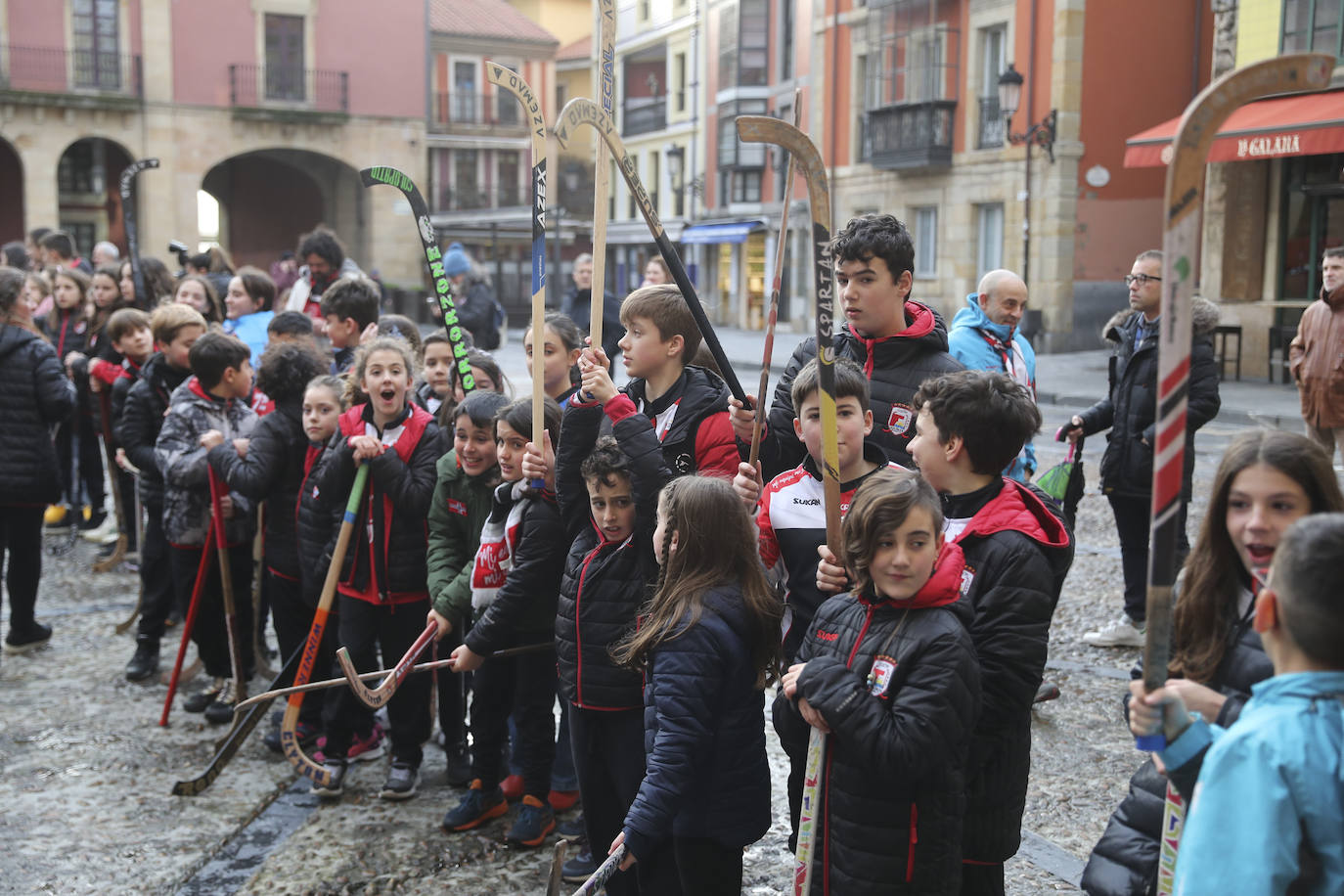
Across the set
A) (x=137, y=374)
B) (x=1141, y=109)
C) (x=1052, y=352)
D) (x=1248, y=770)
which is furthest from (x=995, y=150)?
(x=1248, y=770)

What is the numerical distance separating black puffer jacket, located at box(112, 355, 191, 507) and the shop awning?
1191 inches

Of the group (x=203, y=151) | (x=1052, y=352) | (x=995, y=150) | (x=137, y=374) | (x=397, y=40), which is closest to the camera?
(x=137, y=374)

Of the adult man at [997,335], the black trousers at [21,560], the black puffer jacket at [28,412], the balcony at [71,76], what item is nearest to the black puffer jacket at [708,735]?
the adult man at [997,335]

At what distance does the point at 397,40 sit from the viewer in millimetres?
38406

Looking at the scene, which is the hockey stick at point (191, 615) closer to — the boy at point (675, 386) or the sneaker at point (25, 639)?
the sneaker at point (25, 639)

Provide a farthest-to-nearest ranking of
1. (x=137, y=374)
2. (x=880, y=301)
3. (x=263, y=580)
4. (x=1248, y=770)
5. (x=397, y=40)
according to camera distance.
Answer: (x=397, y=40) < (x=137, y=374) < (x=263, y=580) < (x=880, y=301) < (x=1248, y=770)

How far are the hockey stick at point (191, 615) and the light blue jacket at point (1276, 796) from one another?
4.52 m

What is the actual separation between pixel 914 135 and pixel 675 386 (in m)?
24.0

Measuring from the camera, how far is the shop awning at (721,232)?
118 ft

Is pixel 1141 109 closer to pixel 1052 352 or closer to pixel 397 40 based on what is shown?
pixel 1052 352

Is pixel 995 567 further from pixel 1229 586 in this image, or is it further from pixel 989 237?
pixel 989 237

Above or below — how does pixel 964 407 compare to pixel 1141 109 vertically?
below

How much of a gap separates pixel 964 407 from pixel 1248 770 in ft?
4.28

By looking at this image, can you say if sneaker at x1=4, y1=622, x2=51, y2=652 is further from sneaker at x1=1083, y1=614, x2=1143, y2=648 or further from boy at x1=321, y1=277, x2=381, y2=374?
sneaker at x1=1083, y1=614, x2=1143, y2=648
